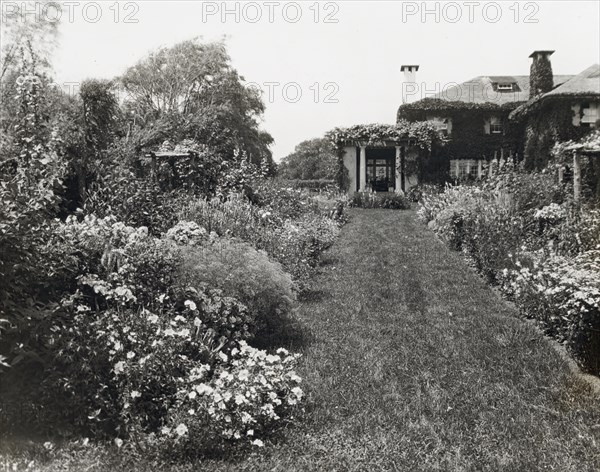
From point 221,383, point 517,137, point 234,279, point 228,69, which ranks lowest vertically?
point 221,383

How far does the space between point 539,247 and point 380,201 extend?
13097 millimetres

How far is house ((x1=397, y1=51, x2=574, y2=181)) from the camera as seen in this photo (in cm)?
2853

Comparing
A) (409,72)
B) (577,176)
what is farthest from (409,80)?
(577,176)

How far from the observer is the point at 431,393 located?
15.4 feet

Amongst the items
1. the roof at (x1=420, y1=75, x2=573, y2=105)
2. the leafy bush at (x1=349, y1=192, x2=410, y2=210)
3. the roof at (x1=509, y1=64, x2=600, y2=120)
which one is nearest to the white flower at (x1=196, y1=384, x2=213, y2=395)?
the leafy bush at (x1=349, y1=192, x2=410, y2=210)

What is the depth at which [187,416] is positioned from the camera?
3770mm

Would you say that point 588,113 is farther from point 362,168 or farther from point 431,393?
point 431,393

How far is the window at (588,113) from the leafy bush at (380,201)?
360 inches

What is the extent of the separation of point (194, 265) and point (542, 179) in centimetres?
1039

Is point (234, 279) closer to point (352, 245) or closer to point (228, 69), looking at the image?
point (352, 245)

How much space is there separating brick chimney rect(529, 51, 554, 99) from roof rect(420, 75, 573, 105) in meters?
1.89

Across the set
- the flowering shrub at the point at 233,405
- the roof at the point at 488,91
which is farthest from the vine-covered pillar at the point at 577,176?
the roof at the point at 488,91

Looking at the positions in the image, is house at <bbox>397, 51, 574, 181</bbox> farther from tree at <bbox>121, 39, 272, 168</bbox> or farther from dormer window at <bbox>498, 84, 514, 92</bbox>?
tree at <bbox>121, 39, 272, 168</bbox>

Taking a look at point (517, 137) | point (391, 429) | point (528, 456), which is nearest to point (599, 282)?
point (528, 456)
